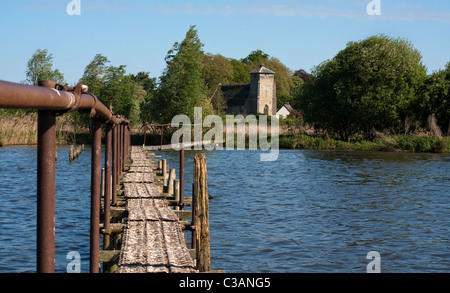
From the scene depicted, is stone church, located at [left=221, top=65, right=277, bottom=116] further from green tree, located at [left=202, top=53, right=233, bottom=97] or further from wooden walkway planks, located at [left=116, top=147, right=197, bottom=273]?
wooden walkway planks, located at [left=116, top=147, right=197, bottom=273]

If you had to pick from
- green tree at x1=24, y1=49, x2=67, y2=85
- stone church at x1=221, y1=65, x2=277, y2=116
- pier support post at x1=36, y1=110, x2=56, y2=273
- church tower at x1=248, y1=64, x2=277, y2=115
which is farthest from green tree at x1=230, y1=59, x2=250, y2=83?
pier support post at x1=36, y1=110, x2=56, y2=273

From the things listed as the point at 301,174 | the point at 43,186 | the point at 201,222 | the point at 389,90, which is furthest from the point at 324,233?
the point at 389,90

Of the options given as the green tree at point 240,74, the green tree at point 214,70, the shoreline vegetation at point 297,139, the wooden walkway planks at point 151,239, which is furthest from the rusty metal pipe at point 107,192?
the green tree at point 240,74

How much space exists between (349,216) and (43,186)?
18320 millimetres

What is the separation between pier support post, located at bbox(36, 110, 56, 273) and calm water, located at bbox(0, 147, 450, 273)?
9.24 metres

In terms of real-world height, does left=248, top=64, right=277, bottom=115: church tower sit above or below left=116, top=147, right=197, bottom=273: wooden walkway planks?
above

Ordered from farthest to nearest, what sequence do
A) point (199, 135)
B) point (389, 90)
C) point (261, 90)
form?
point (261, 90), point (199, 135), point (389, 90)

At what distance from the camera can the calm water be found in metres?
14.3

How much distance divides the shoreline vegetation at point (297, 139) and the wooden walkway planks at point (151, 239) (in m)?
33.6

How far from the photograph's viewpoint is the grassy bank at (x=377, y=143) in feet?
158

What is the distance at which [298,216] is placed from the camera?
2097 cm

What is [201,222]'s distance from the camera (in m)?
9.11

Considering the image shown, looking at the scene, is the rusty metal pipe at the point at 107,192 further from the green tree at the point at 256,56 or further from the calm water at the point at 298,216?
the green tree at the point at 256,56
